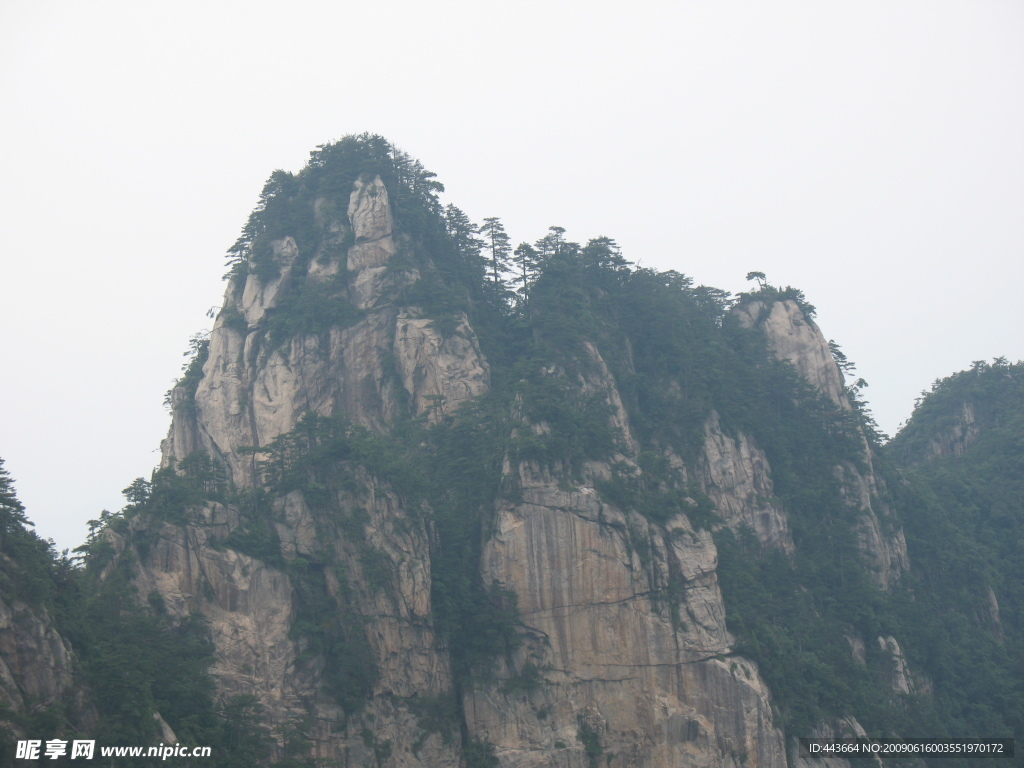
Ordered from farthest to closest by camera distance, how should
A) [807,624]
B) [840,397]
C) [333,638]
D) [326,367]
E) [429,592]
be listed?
[840,397]
[326,367]
[807,624]
[429,592]
[333,638]

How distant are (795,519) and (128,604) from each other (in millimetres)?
42802

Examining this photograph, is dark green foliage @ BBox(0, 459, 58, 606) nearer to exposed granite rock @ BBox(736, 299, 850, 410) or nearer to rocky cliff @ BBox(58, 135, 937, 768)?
rocky cliff @ BBox(58, 135, 937, 768)

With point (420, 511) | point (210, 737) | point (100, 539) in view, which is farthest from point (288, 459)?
point (210, 737)

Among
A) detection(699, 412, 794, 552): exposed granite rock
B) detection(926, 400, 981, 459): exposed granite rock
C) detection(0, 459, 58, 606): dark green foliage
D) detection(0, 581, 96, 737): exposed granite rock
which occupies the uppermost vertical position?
detection(926, 400, 981, 459): exposed granite rock

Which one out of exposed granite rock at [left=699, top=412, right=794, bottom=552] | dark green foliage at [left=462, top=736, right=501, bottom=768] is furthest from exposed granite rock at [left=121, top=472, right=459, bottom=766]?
exposed granite rock at [left=699, top=412, right=794, bottom=552]

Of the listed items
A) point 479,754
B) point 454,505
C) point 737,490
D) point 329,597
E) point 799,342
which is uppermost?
point 799,342

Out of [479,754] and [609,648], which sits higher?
[609,648]

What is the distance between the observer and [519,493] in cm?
5541

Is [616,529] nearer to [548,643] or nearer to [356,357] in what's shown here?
[548,643]

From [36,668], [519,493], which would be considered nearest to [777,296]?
[519,493]

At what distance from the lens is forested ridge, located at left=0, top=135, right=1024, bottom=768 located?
4347cm

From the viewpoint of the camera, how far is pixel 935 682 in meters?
64.2

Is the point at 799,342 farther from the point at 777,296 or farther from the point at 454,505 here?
the point at 454,505

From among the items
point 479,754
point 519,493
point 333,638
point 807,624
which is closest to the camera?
point 333,638
